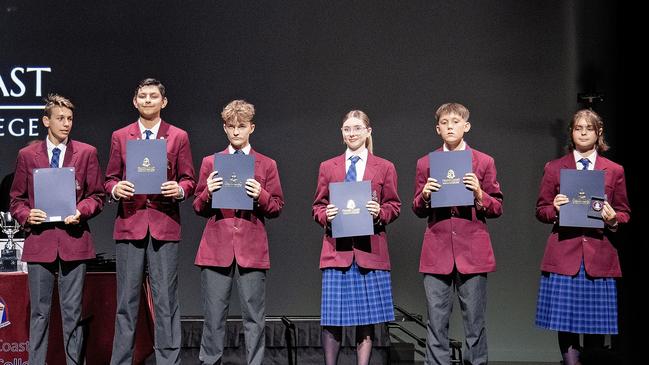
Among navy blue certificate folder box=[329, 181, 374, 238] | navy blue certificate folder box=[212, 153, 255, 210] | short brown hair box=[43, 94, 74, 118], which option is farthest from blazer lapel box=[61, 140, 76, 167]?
navy blue certificate folder box=[329, 181, 374, 238]

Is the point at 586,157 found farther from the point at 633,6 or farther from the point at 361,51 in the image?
the point at 361,51

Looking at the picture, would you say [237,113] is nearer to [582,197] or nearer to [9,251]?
[9,251]

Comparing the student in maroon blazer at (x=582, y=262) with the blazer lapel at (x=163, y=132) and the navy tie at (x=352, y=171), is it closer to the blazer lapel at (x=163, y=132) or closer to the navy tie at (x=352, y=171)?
the navy tie at (x=352, y=171)

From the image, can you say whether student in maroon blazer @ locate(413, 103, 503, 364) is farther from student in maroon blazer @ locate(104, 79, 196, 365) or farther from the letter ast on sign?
the letter ast on sign

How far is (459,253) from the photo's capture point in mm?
4363

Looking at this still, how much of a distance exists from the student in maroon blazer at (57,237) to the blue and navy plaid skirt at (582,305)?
2.88 metres

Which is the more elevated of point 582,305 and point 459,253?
point 459,253

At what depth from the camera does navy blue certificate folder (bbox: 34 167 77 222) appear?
4.45 metres

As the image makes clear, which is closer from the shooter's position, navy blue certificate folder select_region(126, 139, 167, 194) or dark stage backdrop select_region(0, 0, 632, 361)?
navy blue certificate folder select_region(126, 139, 167, 194)

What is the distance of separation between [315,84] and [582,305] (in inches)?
123

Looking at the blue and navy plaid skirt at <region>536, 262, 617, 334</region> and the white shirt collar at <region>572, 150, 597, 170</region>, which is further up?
the white shirt collar at <region>572, 150, 597, 170</region>

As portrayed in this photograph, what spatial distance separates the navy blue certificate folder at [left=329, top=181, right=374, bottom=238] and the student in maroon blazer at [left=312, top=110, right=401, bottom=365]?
0.04m

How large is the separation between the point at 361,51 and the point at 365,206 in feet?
8.56

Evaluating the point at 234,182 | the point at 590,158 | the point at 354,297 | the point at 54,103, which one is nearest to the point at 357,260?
the point at 354,297
